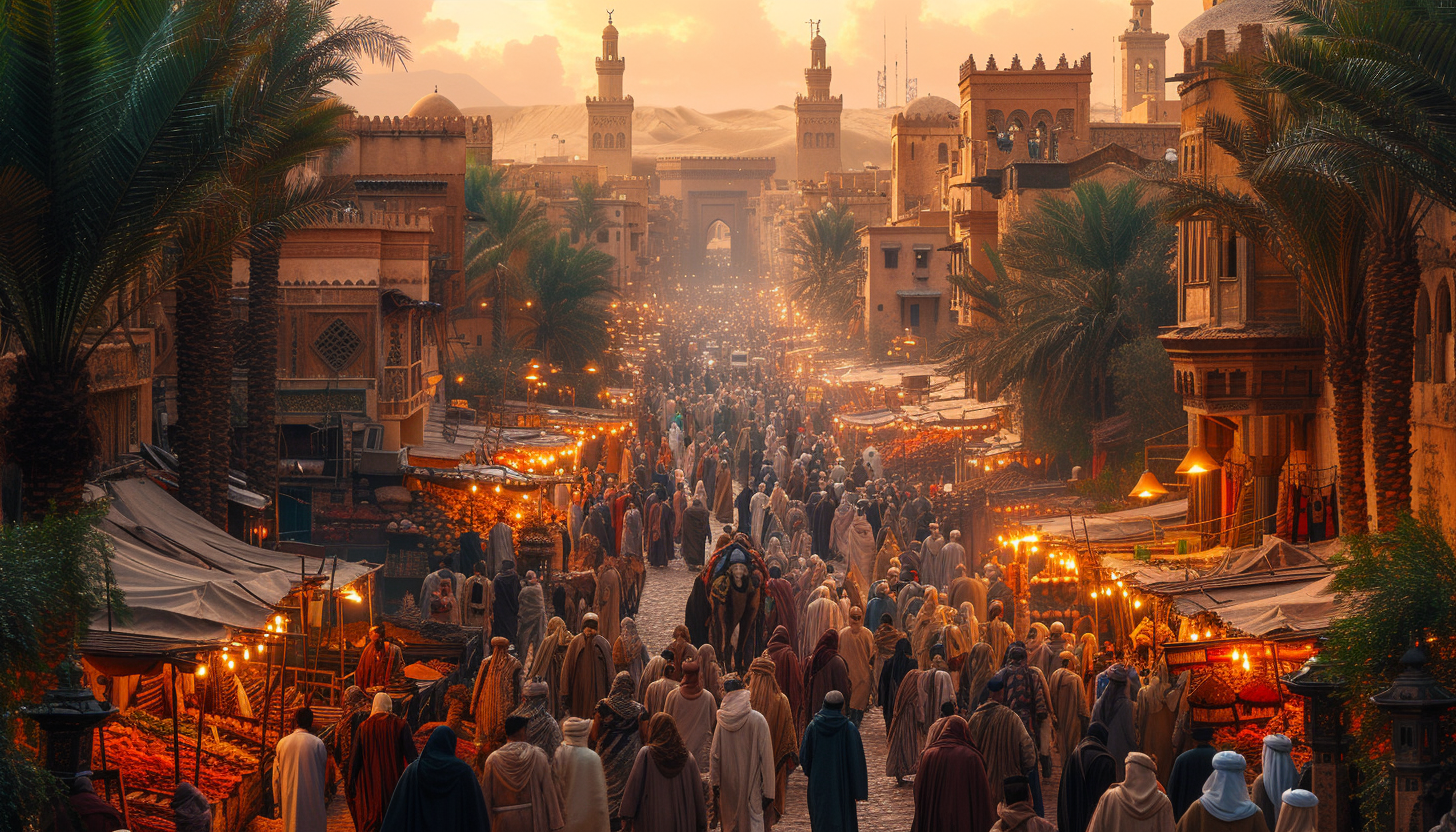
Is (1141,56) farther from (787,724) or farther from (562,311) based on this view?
(787,724)

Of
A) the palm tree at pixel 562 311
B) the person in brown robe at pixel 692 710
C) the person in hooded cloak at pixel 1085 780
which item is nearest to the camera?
the person in hooded cloak at pixel 1085 780

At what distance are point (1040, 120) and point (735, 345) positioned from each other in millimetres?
26238

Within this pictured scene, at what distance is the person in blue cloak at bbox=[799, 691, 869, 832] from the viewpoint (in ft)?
28.3

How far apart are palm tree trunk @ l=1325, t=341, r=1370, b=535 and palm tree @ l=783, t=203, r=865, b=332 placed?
→ 41867 mm

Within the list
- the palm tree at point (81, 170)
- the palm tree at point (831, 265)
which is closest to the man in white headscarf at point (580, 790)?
the palm tree at point (81, 170)

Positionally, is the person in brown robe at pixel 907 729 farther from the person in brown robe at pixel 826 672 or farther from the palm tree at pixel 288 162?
the palm tree at pixel 288 162

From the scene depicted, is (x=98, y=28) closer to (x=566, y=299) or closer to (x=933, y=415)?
(x=933, y=415)

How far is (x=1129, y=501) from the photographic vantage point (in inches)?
798

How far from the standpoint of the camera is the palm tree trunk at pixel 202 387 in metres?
14.0

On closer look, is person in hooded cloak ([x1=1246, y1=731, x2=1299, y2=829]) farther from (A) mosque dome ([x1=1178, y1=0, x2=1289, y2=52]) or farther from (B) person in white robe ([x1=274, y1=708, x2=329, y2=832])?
(A) mosque dome ([x1=1178, y1=0, x2=1289, y2=52])

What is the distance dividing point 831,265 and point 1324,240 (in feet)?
152

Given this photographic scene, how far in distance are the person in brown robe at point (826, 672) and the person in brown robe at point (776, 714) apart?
1.16 m

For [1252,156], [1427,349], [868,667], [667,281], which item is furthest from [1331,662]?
[667,281]

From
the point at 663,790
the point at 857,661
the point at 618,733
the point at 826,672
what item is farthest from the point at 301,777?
the point at 857,661
